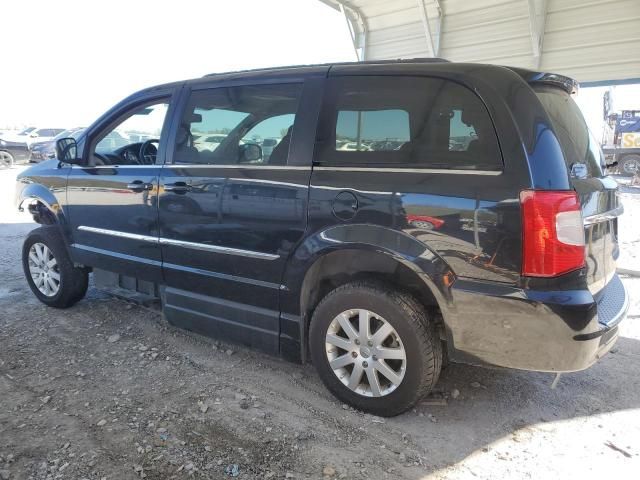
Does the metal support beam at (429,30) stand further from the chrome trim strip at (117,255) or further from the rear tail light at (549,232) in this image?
the rear tail light at (549,232)

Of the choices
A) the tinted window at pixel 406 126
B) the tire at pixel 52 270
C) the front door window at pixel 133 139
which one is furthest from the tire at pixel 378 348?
the tire at pixel 52 270

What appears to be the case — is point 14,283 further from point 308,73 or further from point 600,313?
point 600,313

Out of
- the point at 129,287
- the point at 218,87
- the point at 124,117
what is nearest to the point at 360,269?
the point at 218,87

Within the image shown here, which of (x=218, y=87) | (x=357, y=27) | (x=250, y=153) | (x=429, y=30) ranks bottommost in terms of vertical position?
(x=250, y=153)

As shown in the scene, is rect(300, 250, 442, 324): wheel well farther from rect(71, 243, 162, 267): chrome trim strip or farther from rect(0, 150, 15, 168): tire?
rect(0, 150, 15, 168): tire

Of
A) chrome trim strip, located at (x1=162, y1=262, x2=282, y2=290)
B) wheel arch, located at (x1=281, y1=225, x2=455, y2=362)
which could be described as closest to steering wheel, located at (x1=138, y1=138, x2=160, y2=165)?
chrome trim strip, located at (x1=162, y1=262, x2=282, y2=290)

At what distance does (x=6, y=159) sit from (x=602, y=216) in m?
22.8

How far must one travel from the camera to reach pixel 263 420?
268 cm

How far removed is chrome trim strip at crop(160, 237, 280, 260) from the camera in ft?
9.52

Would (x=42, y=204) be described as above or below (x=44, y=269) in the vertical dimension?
above

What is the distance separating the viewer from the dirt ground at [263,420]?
230 centimetres

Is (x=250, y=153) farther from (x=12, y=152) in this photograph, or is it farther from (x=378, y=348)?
(x=12, y=152)

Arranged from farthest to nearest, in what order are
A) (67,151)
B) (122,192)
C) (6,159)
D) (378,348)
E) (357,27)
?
(6,159) < (357,27) < (67,151) < (122,192) < (378,348)

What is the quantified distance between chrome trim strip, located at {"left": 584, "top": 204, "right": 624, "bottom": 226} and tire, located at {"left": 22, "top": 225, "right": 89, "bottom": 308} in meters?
4.02
